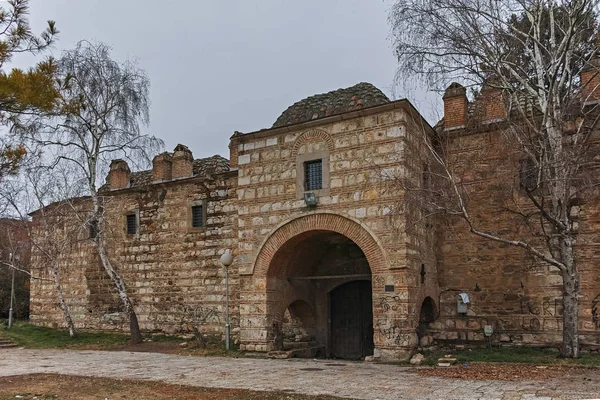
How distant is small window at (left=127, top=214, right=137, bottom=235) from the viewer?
19.2 m

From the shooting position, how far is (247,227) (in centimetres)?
1466

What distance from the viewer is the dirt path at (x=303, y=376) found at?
320 inches

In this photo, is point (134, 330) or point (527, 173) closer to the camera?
point (527, 173)

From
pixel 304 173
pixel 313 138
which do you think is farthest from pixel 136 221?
pixel 313 138

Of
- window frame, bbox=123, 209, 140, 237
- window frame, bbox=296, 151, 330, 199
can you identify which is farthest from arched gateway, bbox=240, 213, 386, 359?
window frame, bbox=123, 209, 140, 237

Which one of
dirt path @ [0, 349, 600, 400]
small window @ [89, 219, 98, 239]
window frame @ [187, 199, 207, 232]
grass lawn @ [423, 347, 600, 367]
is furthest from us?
small window @ [89, 219, 98, 239]

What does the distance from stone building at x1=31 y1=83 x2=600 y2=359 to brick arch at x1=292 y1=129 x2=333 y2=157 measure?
0.05m

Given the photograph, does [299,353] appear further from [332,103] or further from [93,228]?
[93,228]

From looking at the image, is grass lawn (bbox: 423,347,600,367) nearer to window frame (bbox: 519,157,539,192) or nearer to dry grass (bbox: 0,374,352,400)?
window frame (bbox: 519,157,539,192)

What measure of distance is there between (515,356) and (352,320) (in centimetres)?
501

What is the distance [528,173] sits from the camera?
41.1 ft

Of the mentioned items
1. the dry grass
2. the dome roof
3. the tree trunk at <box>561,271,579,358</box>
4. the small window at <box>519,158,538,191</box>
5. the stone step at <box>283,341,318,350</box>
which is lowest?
the stone step at <box>283,341,318,350</box>

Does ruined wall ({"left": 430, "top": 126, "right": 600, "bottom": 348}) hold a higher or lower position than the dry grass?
higher

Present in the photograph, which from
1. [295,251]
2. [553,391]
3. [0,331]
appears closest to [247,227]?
[295,251]
